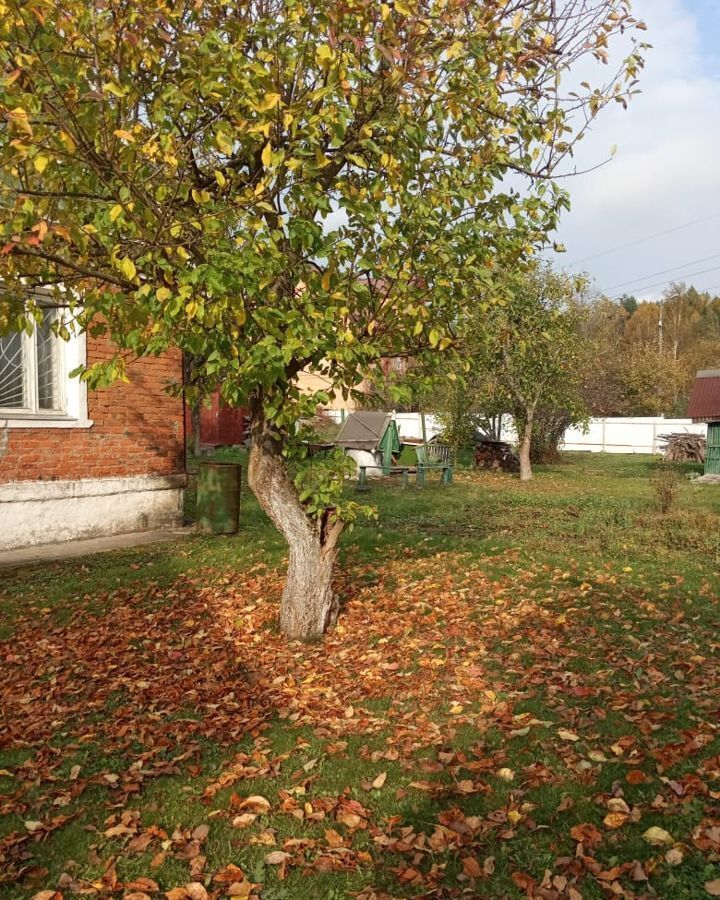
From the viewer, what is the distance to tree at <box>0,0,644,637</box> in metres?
3.75

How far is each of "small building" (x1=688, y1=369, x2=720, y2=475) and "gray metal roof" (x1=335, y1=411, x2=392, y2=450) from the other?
988 cm

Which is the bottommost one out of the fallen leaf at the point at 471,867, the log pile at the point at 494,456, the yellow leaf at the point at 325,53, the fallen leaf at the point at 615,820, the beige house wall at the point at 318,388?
the fallen leaf at the point at 471,867

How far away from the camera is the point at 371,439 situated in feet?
63.6

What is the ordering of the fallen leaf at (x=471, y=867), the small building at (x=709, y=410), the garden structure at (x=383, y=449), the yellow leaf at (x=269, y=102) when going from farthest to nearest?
the small building at (x=709, y=410), the garden structure at (x=383, y=449), the yellow leaf at (x=269, y=102), the fallen leaf at (x=471, y=867)

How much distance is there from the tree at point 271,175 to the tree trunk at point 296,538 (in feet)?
0.12

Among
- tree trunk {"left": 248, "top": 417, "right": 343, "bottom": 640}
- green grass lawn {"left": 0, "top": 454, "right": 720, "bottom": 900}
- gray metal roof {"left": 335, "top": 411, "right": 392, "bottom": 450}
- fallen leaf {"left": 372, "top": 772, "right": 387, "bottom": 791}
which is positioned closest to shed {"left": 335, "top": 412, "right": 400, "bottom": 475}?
gray metal roof {"left": 335, "top": 411, "right": 392, "bottom": 450}

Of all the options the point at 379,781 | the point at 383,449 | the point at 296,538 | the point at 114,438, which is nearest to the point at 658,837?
the point at 379,781

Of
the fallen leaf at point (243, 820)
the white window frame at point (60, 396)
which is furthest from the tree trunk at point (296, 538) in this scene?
the white window frame at point (60, 396)

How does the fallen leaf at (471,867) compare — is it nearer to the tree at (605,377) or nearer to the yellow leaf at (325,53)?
the yellow leaf at (325,53)

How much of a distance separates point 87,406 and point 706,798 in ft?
27.7

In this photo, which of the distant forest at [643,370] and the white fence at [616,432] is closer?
the white fence at [616,432]

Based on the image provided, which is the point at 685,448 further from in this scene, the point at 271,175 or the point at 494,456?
the point at 271,175

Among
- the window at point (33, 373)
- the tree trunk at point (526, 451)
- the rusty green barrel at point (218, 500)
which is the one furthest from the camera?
the tree trunk at point (526, 451)

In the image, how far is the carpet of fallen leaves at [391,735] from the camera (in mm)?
3002
